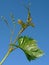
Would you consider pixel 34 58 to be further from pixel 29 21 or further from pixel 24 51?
pixel 29 21

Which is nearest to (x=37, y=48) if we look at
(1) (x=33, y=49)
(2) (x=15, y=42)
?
(1) (x=33, y=49)

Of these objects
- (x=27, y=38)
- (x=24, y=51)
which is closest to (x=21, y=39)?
(x=27, y=38)

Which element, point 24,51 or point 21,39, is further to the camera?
point 21,39

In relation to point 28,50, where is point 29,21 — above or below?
above

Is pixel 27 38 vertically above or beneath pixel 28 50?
above

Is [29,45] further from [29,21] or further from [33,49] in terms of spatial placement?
[29,21]

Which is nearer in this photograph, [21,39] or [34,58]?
[34,58]
